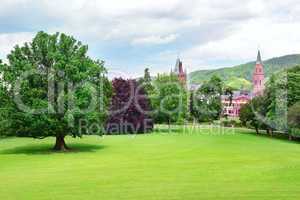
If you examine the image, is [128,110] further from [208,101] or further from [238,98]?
[238,98]

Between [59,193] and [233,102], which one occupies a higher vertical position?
[233,102]

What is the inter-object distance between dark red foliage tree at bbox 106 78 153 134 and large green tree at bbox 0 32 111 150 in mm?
32195

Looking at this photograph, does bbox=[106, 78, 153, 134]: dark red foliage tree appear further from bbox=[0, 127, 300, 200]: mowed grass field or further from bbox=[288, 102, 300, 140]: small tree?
bbox=[0, 127, 300, 200]: mowed grass field

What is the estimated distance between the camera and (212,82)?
137 metres

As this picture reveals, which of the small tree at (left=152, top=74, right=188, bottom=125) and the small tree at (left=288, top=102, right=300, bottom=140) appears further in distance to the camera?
the small tree at (left=152, top=74, right=188, bottom=125)

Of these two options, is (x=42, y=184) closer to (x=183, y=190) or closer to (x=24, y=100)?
(x=183, y=190)

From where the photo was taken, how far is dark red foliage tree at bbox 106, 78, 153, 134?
7875 centimetres

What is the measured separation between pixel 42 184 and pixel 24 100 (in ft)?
70.0

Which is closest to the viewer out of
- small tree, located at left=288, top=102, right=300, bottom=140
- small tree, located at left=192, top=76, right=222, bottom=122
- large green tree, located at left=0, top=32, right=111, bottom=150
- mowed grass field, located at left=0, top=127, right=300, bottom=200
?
mowed grass field, located at left=0, top=127, right=300, bottom=200

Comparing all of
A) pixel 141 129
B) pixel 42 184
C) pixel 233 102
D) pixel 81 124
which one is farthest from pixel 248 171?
pixel 233 102

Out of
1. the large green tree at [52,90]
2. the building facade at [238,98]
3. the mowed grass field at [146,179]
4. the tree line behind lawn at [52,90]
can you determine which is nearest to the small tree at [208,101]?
the building facade at [238,98]

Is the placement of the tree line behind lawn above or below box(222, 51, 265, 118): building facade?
below

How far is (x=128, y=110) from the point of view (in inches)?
3103

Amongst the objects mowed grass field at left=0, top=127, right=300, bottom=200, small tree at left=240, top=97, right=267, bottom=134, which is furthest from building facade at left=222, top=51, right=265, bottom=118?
mowed grass field at left=0, top=127, right=300, bottom=200
